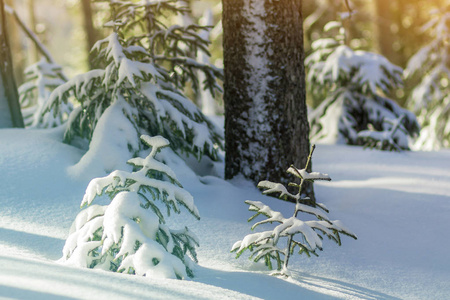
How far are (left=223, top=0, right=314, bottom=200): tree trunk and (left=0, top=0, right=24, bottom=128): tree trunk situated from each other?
8.61 ft

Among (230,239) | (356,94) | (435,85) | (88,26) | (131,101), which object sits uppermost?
(88,26)

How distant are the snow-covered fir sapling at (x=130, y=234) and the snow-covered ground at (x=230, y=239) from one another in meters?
0.14

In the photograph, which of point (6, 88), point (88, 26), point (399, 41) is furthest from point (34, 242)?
point (399, 41)

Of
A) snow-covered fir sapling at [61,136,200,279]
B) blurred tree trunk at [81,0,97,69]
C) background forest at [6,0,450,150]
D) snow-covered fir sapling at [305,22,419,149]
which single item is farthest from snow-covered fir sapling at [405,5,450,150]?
snow-covered fir sapling at [61,136,200,279]

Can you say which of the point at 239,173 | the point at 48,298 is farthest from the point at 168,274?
the point at 239,173

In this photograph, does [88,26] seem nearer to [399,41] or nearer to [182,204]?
[182,204]

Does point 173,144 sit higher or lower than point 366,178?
higher

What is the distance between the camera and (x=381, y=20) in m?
16.3

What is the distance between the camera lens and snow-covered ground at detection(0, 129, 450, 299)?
2.49m

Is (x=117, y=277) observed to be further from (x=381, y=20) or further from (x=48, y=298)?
(x=381, y=20)

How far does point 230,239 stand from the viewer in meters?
3.87

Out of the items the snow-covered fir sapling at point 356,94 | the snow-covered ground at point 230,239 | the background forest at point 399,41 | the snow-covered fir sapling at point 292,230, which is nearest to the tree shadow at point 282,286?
the snow-covered ground at point 230,239

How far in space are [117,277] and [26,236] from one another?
1287mm

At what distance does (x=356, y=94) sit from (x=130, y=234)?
7.62 meters
